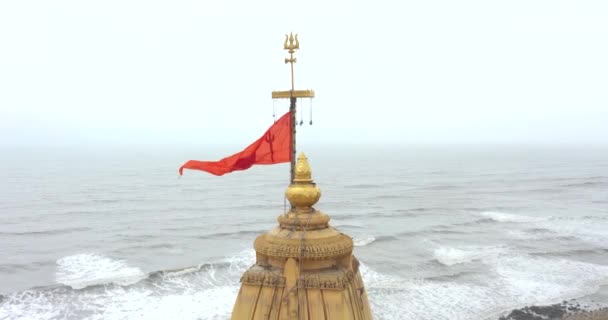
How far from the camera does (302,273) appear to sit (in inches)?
188

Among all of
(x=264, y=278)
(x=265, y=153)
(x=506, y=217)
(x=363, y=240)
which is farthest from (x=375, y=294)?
(x=506, y=217)

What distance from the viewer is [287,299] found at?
15.3 feet

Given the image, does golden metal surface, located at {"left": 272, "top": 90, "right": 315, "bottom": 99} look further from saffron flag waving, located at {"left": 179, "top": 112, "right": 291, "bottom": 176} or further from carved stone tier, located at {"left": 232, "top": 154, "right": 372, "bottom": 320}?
saffron flag waving, located at {"left": 179, "top": 112, "right": 291, "bottom": 176}

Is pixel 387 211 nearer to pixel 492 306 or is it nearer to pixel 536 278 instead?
pixel 536 278

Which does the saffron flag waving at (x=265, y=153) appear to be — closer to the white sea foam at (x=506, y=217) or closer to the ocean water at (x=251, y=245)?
the ocean water at (x=251, y=245)

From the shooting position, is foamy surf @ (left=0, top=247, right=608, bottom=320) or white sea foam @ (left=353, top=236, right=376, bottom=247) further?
white sea foam @ (left=353, top=236, right=376, bottom=247)

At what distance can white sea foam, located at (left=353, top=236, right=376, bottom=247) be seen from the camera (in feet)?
139

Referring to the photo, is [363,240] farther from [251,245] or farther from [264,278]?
[264,278]

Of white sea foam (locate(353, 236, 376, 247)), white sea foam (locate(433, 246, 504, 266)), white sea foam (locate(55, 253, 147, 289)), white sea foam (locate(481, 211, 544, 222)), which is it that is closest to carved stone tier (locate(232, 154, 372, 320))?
white sea foam (locate(55, 253, 147, 289))

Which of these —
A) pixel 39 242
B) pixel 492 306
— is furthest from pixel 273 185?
pixel 492 306

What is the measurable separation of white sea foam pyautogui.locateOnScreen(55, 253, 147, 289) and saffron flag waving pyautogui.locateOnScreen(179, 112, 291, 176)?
27410mm

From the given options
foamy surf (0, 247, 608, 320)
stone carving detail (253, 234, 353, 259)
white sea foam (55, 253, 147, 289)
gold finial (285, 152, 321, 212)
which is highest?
gold finial (285, 152, 321, 212)

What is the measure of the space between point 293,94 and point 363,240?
130ft

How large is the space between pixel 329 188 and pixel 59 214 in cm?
4106
